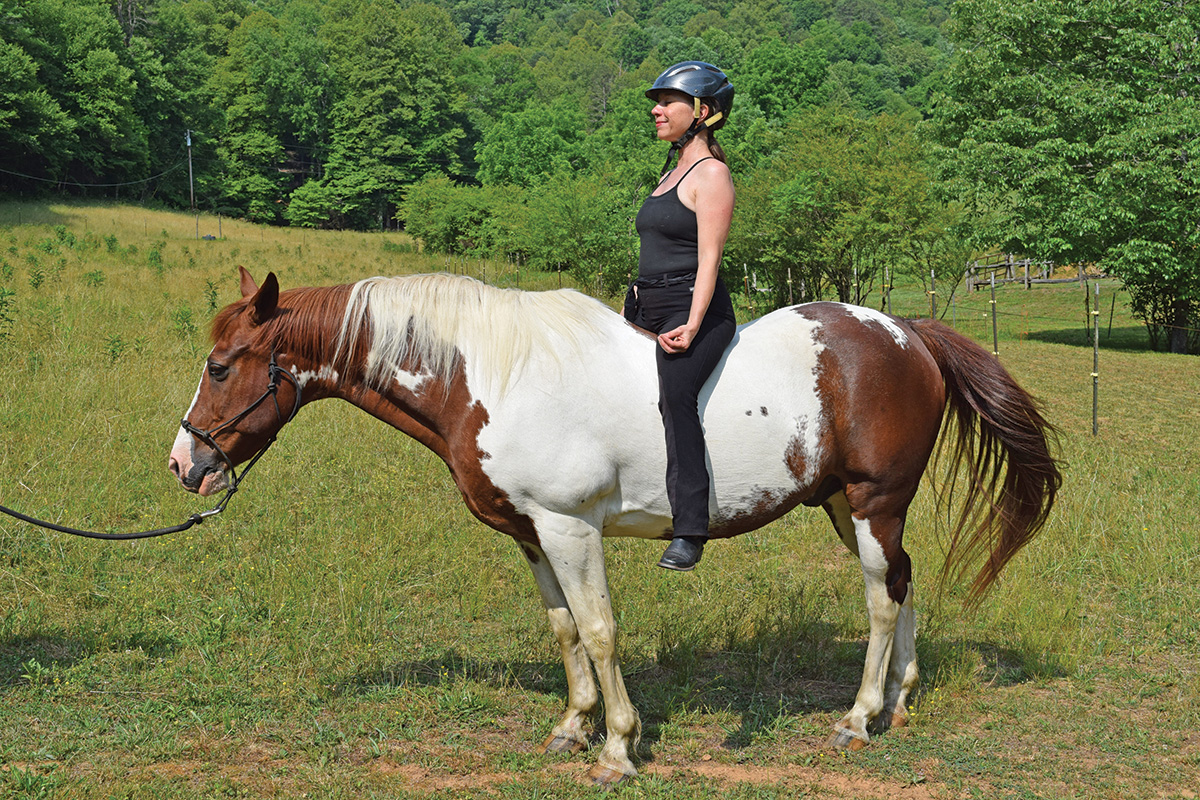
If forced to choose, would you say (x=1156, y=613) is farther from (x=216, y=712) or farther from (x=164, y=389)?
(x=164, y=389)

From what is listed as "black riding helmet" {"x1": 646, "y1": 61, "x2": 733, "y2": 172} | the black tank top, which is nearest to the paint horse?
the black tank top

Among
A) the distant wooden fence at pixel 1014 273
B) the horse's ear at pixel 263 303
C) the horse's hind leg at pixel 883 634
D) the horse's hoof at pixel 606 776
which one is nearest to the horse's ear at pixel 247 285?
the horse's ear at pixel 263 303

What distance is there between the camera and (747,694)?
4.73 metres

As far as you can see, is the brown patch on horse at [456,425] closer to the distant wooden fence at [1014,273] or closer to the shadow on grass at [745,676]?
the shadow on grass at [745,676]

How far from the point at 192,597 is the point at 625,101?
2003 inches

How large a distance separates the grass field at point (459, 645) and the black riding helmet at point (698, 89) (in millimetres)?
2897

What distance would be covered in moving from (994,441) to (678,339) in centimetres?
218

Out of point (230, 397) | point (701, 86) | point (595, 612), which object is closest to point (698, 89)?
point (701, 86)

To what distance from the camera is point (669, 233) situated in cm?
381

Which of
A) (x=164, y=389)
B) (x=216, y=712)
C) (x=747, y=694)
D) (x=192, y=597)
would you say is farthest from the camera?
(x=164, y=389)

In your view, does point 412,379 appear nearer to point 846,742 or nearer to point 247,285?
point 247,285

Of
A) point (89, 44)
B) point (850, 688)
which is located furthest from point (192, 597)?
point (89, 44)

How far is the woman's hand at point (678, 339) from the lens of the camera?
365 centimetres

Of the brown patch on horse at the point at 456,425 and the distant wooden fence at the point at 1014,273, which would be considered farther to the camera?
the distant wooden fence at the point at 1014,273
